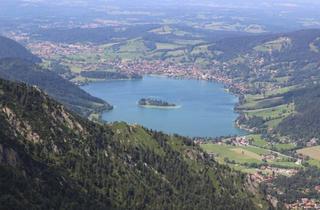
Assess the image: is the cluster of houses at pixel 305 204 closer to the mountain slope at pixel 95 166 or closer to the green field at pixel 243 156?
the mountain slope at pixel 95 166

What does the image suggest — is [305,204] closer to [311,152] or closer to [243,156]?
[243,156]

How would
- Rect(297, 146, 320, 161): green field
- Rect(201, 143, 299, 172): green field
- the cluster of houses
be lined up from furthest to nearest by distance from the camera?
Rect(297, 146, 320, 161): green field
Rect(201, 143, 299, 172): green field
the cluster of houses

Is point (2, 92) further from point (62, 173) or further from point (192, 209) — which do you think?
point (192, 209)

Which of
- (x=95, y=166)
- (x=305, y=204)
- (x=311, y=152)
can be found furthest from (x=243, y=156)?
(x=95, y=166)

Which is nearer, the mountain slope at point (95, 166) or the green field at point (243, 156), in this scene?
the mountain slope at point (95, 166)

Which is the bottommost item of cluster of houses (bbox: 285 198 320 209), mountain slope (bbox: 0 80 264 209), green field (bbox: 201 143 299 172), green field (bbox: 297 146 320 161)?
green field (bbox: 297 146 320 161)

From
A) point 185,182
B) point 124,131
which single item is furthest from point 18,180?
point 124,131

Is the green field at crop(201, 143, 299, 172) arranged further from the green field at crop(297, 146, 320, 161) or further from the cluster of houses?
the cluster of houses

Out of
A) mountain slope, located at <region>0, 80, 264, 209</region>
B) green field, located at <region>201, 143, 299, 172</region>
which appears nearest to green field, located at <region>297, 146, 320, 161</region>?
green field, located at <region>201, 143, 299, 172</region>

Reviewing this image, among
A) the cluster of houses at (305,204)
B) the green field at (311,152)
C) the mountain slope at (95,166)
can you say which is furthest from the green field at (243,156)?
the mountain slope at (95,166)
